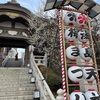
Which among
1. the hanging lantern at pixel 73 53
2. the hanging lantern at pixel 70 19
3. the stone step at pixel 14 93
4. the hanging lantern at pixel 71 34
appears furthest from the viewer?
the stone step at pixel 14 93

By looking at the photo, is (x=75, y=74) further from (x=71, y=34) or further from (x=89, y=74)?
(x=71, y=34)

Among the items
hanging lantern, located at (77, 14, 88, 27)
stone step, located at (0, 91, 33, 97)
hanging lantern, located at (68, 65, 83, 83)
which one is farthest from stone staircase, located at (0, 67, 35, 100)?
hanging lantern, located at (77, 14, 88, 27)

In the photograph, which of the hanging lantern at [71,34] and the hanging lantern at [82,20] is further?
the hanging lantern at [82,20]

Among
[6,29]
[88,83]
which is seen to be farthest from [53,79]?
[6,29]

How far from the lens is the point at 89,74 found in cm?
516

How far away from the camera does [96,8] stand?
6219 mm

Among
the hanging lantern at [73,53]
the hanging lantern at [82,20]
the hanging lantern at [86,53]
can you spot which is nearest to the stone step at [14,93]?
the hanging lantern at [73,53]

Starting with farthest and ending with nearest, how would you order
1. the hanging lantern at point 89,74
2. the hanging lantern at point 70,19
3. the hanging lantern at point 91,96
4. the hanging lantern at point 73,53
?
1. the hanging lantern at point 70,19
2. the hanging lantern at point 73,53
3. the hanging lantern at point 89,74
4. the hanging lantern at point 91,96

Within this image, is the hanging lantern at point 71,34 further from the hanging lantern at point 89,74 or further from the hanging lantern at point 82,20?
the hanging lantern at point 89,74

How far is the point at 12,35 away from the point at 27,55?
83.6 inches

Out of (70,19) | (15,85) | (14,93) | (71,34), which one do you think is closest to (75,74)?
(71,34)

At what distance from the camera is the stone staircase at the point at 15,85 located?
804 cm

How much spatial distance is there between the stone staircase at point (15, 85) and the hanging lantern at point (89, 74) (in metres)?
3.65

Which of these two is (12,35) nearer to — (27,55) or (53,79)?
(27,55)
